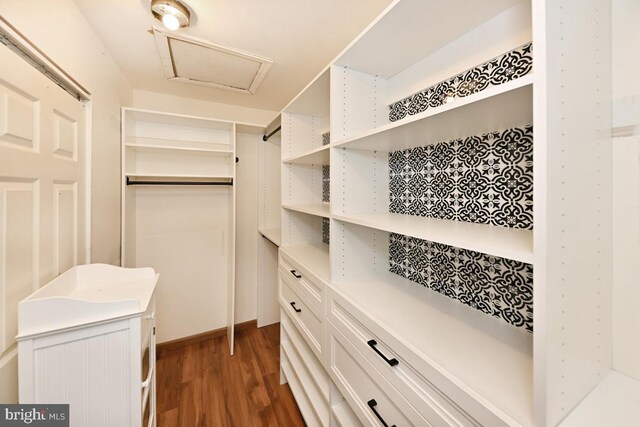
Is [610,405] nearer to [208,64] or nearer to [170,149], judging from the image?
[208,64]

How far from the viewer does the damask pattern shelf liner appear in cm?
82

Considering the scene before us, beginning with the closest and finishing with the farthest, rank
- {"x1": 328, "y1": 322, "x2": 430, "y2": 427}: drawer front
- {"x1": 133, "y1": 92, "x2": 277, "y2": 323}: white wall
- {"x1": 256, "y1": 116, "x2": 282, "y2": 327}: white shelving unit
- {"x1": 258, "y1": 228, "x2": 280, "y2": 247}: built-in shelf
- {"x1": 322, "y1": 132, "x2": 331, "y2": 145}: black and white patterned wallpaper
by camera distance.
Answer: {"x1": 328, "y1": 322, "x2": 430, "y2": 427}: drawer front → {"x1": 322, "y1": 132, "x2": 331, "y2": 145}: black and white patterned wallpaper → {"x1": 258, "y1": 228, "x2": 280, "y2": 247}: built-in shelf → {"x1": 133, "y1": 92, "x2": 277, "y2": 323}: white wall → {"x1": 256, "y1": 116, "x2": 282, "y2": 327}: white shelving unit

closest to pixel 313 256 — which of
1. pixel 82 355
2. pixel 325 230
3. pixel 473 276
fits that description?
pixel 325 230

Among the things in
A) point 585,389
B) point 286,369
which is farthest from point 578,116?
point 286,369

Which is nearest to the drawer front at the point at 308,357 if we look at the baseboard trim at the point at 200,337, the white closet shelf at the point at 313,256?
the white closet shelf at the point at 313,256

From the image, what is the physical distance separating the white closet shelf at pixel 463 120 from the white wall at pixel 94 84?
1.28 metres

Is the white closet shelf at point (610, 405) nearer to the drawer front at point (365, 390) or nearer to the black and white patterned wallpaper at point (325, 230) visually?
the drawer front at point (365, 390)

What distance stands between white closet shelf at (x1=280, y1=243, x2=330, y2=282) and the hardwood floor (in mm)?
1104

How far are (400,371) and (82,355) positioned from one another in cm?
112

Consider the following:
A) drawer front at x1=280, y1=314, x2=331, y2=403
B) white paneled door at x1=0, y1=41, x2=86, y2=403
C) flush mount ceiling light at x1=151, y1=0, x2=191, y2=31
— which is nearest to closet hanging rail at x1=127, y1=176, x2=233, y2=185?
white paneled door at x1=0, y1=41, x2=86, y2=403

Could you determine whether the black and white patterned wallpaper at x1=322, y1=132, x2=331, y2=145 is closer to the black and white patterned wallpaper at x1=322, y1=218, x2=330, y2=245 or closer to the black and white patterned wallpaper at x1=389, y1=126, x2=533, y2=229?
the black and white patterned wallpaper at x1=322, y1=218, x2=330, y2=245

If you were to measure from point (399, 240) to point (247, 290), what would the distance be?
2034 millimetres

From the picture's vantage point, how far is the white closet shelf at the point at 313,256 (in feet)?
4.64

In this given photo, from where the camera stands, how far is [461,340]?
0.80m
